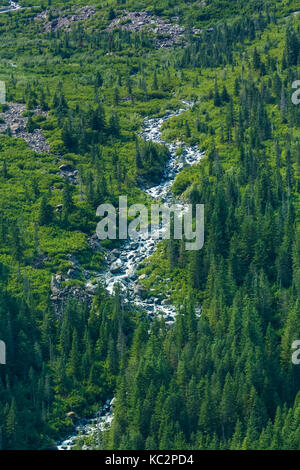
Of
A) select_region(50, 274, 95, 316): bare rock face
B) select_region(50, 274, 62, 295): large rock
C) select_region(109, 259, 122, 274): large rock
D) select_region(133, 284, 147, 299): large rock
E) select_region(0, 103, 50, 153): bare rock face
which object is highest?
select_region(0, 103, 50, 153): bare rock face

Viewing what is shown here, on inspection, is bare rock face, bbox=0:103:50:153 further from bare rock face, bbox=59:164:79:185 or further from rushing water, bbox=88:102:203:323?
rushing water, bbox=88:102:203:323

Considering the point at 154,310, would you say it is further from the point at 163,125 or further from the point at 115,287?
the point at 163,125

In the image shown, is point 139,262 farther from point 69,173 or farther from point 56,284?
point 69,173

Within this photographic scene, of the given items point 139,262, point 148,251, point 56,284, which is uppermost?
point 56,284

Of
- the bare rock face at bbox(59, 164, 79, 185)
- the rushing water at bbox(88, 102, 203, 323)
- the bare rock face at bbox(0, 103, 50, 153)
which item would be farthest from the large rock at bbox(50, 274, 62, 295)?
the bare rock face at bbox(0, 103, 50, 153)

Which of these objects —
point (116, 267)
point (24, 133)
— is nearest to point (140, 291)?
point (116, 267)
